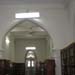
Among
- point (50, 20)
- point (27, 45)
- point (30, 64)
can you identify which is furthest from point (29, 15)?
point (30, 64)

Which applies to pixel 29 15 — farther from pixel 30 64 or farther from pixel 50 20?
pixel 30 64

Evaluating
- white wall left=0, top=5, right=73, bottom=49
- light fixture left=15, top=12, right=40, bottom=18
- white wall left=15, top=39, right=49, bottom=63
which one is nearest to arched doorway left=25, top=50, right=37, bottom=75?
white wall left=15, top=39, right=49, bottom=63

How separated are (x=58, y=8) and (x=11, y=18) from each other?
206cm

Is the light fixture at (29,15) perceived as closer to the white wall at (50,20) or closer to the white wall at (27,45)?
the white wall at (50,20)

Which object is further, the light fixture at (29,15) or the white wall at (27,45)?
the white wall at (27,45)

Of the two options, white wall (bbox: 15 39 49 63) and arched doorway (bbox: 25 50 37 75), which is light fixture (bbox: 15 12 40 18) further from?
arched doorway (bbox: 25 50 37 75)

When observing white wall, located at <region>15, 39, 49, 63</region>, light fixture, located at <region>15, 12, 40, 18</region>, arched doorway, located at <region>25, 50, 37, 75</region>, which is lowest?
arched doorway, located at <region>25, 50, 37, 75</region>

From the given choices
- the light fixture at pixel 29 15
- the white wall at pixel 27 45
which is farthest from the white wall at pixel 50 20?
the white wall at pixel 27 45

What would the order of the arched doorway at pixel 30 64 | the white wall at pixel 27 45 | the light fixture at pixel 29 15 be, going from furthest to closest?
1. the arched doorway at pixel 30 64
2. the white wall at pixel 27 45
3. the light fixture at pixel 29 15

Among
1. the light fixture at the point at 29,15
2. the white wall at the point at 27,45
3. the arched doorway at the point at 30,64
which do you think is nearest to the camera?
the light fixture at the point at 29,15

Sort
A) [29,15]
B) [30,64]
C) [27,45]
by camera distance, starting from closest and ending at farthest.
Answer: [29,15], [27,45], [30,64]

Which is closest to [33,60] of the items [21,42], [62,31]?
[21,42]

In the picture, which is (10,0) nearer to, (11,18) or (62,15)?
(11,18)

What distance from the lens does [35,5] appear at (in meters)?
10.1
